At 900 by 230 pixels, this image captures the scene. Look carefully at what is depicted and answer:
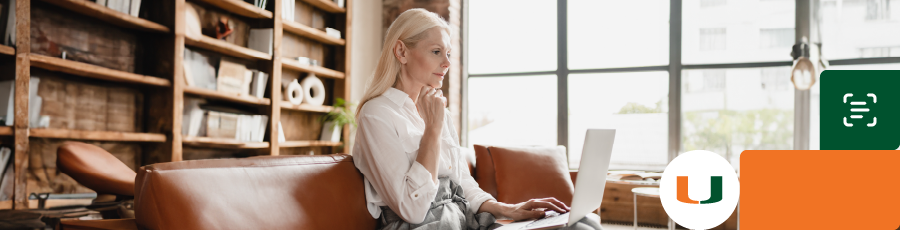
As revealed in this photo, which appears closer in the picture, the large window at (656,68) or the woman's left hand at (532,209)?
the woman's left hand at (532,209)

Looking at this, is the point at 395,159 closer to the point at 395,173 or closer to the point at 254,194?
the point at 395,173

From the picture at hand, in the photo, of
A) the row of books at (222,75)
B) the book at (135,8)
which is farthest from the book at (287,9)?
the book at (135,8)

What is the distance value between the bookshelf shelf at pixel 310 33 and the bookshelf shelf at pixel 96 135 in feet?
3.92

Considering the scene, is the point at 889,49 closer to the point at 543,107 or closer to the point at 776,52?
the point at 776,52

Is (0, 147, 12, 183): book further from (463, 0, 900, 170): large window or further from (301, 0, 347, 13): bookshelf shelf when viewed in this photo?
(463, 0, 900, 170): large window

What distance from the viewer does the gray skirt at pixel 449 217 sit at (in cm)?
139

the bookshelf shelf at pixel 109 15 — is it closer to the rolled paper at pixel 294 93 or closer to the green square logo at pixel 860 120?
the rolled paper at pixel 294 93

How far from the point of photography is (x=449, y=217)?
1.45m

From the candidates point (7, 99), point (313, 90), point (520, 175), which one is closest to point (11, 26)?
point (7, 99)

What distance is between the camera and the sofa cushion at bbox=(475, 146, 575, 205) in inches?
Result: 117

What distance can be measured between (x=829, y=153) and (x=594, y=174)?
4.66 ft

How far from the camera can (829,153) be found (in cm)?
215

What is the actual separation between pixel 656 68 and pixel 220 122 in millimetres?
3334

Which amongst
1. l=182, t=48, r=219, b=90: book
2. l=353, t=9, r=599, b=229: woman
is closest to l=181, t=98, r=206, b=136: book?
l=182, t=48, r=219, b=90: book
